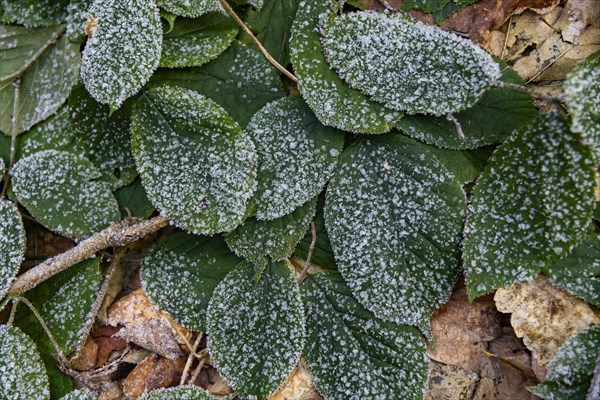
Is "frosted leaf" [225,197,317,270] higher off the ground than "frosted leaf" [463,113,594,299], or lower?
lower

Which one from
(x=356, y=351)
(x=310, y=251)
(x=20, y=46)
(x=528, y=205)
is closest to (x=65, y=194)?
(x=20, y=46)

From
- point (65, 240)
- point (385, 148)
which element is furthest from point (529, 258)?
point (65, 240)

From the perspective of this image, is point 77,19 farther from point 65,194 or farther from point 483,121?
point 483,121

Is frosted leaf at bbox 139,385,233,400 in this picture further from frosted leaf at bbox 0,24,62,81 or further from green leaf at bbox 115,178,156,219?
frosted leaf at bbox 0,24,62,81

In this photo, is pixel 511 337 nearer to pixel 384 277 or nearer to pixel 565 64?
pixel 384 277

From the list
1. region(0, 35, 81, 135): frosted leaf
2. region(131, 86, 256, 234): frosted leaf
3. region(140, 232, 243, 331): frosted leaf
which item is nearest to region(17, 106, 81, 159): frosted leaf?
region(0, 35, 81, 135): frosted leaf

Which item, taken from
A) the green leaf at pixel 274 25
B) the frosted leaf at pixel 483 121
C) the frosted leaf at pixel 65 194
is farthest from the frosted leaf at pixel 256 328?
the green leaf at pixel 274 25
